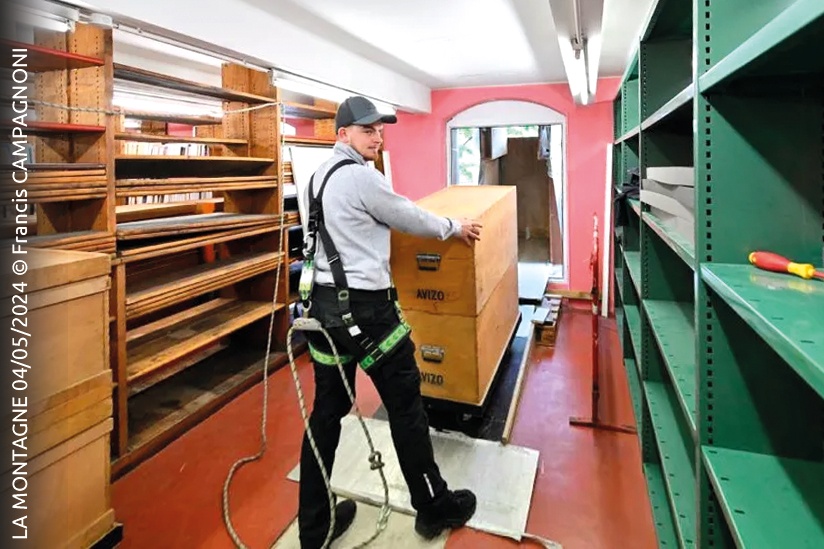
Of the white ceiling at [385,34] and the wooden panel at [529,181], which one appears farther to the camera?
the wooden panel at [529,181]

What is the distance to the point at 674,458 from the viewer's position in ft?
6.15

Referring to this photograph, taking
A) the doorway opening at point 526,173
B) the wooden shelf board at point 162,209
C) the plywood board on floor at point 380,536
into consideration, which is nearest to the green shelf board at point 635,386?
the plywood board on floor at point 380,536

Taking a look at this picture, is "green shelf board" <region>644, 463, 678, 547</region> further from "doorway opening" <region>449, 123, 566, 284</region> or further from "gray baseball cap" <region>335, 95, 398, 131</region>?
"doorway opening" <region>449, 123, 566, 284</region>

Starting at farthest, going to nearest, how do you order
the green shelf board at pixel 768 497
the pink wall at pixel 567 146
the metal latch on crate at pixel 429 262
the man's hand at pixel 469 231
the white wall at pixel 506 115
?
1. the white wall at pixel 506 115
2. the pink wall at pixel 567 146
3. the metal latch on crate at pixel 429 262
4. the man's hand at pixel 469 231
5. the green shelf board at pixel 768 497

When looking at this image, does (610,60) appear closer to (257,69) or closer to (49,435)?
(257,69)

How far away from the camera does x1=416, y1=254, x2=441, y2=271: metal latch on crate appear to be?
2.56 m

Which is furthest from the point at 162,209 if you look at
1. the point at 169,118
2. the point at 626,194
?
the point at 626,194

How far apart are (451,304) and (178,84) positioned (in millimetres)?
2079

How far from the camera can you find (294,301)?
14.1 feet

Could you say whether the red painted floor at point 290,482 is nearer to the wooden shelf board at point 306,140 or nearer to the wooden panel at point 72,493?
the wooden panel at point 72,493

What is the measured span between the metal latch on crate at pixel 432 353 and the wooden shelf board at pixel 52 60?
2.07m

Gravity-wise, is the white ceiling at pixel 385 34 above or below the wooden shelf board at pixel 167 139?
above

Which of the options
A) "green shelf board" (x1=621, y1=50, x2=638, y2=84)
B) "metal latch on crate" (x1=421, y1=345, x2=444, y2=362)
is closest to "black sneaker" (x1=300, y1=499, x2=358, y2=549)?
"metal latch on crate" (x1=421, y1=345, x2=444, y2=362)

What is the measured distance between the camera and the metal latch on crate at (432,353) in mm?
2678
